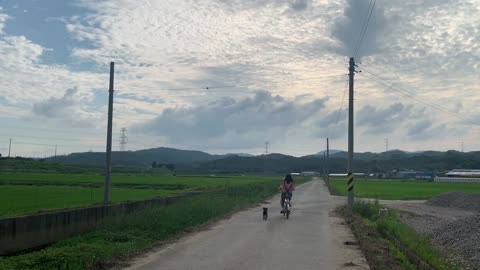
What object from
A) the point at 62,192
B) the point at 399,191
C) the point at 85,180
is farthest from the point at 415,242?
the point at 399,191

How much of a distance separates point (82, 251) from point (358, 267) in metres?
6.50

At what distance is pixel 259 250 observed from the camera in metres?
13.8

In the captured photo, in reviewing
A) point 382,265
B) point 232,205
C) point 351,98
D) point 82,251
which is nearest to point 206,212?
point 232,205

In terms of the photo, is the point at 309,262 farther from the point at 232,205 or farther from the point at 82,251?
the point at 232,205

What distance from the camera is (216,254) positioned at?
13.2m

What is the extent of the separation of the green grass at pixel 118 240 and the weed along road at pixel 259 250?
0.78 metres

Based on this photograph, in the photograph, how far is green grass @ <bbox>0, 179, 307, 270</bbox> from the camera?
11227mm

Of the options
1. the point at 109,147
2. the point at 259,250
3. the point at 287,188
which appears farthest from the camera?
the point at 287,188

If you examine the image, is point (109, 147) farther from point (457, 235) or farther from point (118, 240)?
point (457, 235)

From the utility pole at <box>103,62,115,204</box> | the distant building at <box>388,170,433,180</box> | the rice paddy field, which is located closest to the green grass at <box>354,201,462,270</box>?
the utility pole at <box>103,62,115,204</box>

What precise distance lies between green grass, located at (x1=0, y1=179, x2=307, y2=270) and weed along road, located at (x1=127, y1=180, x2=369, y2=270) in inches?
30.8

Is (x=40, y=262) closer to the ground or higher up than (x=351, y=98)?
closer to the ground

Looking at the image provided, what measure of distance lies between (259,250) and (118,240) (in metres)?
4.45

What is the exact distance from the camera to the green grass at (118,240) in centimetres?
1123
